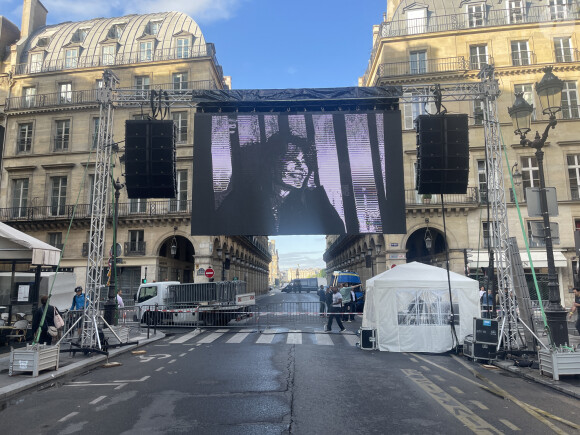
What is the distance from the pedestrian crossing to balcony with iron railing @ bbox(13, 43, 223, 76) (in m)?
22.9

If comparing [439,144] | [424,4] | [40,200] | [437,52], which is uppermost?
[424,4]

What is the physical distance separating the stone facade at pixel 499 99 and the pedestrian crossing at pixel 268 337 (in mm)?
13517

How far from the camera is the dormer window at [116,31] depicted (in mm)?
34438

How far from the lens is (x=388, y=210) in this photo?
12969 mm

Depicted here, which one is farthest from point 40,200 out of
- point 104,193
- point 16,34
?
point 104,193

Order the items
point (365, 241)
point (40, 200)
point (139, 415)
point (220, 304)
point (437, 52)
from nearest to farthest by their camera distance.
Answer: point (139, 415)
point (220, 304)
point (437, 52)
point (40, 200)
point (365, 241)

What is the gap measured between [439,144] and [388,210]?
2.48 m

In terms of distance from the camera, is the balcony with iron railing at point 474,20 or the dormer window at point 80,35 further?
the dormer window at point 80,35

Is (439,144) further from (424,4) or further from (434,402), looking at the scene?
(424,4)

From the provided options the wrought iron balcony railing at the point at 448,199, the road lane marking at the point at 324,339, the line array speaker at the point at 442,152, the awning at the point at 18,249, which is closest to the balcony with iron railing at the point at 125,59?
the wrought iron balcony railing at the point at 448,199

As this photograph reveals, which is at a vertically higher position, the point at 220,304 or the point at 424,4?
the point at 424,4

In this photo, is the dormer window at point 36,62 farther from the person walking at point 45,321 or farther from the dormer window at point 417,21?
the person walking at point 45,321

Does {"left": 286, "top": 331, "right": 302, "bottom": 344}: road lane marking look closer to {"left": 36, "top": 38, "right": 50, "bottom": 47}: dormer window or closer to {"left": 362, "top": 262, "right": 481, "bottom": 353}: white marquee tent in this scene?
{"left": 362, "top": 262, "right": 481, "bottom": 353}: white marquee tent

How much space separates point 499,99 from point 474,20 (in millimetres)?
6268
